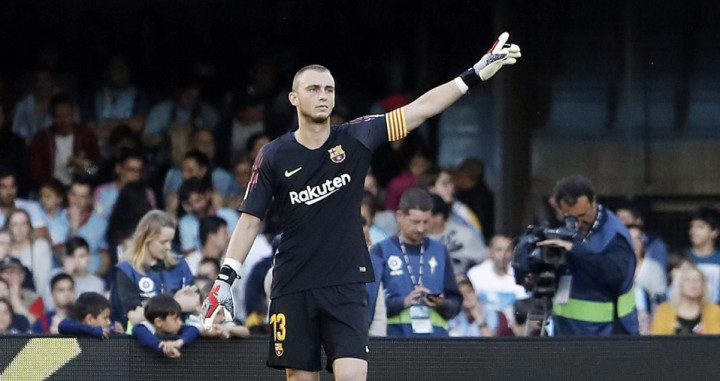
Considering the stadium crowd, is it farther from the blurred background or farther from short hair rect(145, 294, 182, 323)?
the blurred background

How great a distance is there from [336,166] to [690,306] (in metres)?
4.18

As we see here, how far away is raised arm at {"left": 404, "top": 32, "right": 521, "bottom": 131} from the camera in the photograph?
6934 millimetres

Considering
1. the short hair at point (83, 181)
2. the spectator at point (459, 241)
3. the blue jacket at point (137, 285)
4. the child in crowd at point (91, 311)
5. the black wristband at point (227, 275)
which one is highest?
the short hair at point (83, 181)

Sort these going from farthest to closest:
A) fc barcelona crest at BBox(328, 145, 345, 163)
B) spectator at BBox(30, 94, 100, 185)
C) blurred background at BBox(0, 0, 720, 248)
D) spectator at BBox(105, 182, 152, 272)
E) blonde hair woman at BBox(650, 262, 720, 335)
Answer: blurred background at BBox(0, 0, 720, 248), spectator at BBox(30, 94, 100, 185), spectator at BBox(105, 182, 152, 272), blonde hair woman at BBox(650, 262, 720, 335), fc barcelona crest at BBox(328, 145, 345, 163)

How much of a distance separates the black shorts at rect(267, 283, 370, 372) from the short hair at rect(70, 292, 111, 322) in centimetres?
193

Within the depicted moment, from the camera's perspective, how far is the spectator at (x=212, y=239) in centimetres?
1073

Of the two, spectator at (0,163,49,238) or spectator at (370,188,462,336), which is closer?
spectator at (370,188,462,336)

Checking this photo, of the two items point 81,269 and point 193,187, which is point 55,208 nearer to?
point 81,269

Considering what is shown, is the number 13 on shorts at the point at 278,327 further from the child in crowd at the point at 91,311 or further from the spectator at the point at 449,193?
the spectator at the point at 449,193

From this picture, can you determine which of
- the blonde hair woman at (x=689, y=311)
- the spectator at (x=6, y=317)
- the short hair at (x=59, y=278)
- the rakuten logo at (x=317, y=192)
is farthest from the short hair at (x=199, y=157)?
the rakuten logo at (x=317, y=192)

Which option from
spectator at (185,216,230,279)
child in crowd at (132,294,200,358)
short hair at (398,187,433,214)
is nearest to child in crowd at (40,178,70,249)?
spectator at (185,216,230,279)

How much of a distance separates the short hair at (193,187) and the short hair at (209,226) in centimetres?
78

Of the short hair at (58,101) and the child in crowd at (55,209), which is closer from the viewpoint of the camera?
the child in crowd at (55,209)

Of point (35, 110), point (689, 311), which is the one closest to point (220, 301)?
point (689, 311)
